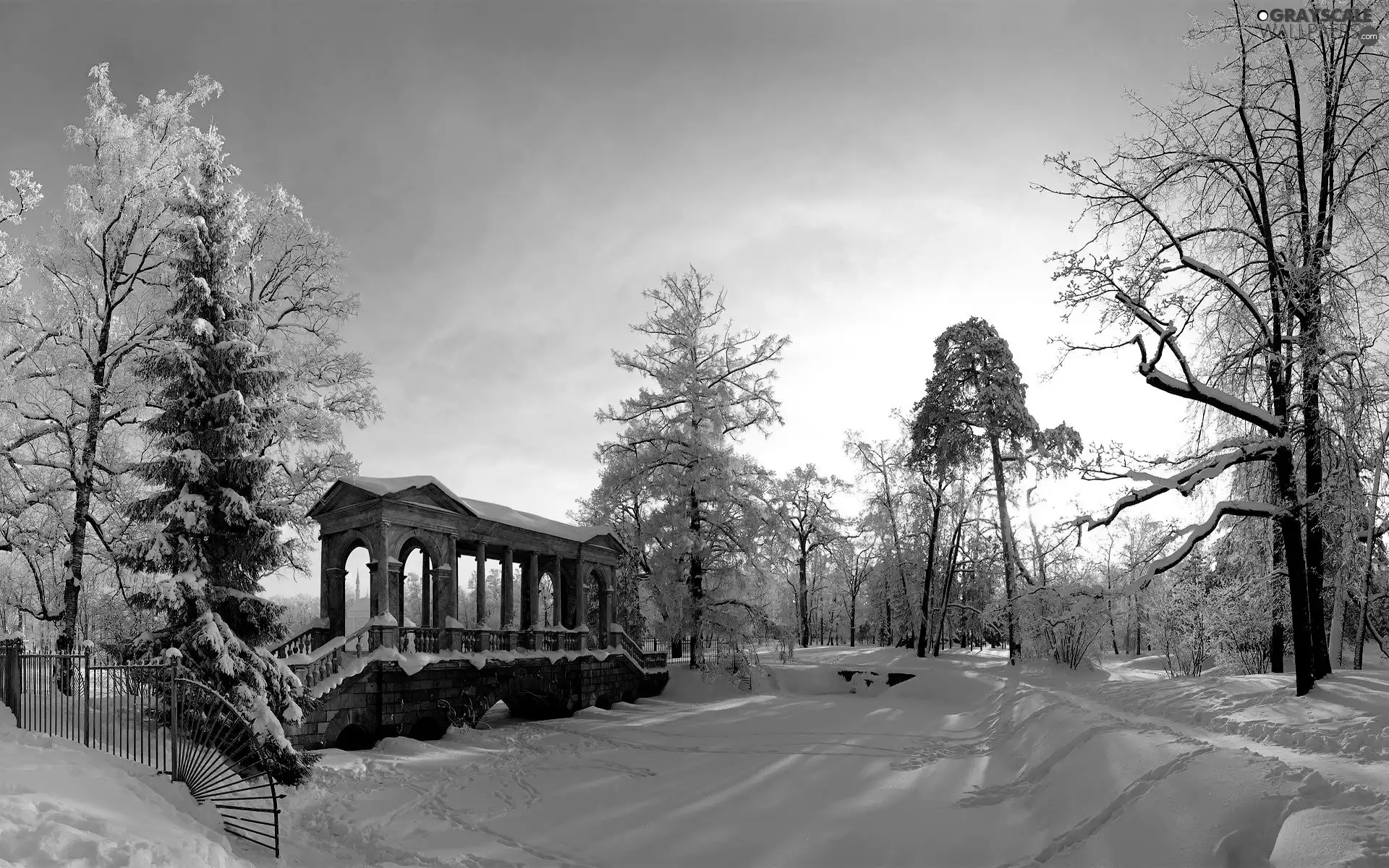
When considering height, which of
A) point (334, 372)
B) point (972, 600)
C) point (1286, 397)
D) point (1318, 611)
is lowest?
point (972, 600)

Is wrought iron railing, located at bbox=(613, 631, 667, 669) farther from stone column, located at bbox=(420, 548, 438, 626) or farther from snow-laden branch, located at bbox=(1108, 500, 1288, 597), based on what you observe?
snow-laden branch, located at bbox=(1108, 500, 1288, 597)

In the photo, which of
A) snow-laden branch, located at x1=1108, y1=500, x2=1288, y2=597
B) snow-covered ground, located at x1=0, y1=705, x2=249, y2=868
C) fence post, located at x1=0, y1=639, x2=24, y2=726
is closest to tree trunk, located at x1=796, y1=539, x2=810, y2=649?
snow-laden branch, located at x1=1108, y1=500, x2=1288, y2=597

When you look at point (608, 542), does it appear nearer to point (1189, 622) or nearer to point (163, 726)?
point (1189, 622)

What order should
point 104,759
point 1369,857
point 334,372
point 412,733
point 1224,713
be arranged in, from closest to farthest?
point 1369,857, point 104,759, point 1224,713, point 412,733, point 334,372

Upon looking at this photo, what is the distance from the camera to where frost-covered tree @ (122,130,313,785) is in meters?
13.9

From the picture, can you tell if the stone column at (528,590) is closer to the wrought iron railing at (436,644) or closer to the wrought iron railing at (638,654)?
the wrought iron railing at (436,644)

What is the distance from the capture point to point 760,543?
29.2 m

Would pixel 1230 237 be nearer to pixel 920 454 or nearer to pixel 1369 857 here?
pixel 1369 857

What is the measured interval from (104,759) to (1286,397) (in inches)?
664

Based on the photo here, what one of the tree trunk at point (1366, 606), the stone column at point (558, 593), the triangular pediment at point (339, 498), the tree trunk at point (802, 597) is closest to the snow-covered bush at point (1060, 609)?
the tree trunk at point (1366, 606)

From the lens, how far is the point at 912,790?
13.5 metres

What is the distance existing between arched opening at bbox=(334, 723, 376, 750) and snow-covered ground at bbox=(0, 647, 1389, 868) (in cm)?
42

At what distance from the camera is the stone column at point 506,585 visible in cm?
2533

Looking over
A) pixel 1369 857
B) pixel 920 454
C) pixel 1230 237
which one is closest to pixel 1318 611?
pixel 1230 237
